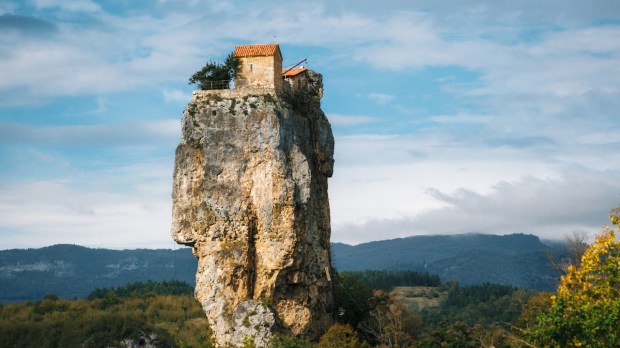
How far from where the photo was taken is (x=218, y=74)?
46.5 meters

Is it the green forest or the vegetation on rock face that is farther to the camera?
the vegetation on rock face

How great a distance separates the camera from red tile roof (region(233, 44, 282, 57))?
151ft

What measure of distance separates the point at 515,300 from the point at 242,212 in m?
94.6

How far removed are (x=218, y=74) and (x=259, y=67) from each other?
8.58 feet

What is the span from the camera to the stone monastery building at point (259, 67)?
45625 mm

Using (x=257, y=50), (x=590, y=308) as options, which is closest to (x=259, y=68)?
(x=257, y=50)

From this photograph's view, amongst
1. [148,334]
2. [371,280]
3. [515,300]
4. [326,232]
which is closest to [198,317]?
[148,334]

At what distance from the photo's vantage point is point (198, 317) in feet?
187

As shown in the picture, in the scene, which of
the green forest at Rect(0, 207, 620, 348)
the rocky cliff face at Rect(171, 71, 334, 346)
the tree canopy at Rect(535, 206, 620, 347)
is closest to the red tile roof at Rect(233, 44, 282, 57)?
the rocky cliff face at Rect(171, 71, 334, 346)

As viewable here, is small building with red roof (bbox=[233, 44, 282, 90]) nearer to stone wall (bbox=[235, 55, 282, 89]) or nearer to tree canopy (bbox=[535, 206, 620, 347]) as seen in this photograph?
stone wall (bbox=[235, 55, 282, 89])

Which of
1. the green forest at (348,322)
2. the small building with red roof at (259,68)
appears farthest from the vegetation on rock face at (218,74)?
the green forest at (348,322)

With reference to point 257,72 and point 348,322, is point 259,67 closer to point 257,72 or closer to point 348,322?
point 257,72

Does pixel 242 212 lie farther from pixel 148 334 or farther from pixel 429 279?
pixel 429 279

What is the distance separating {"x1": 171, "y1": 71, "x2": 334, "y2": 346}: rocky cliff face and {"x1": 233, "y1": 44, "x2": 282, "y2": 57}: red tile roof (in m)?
2.53
